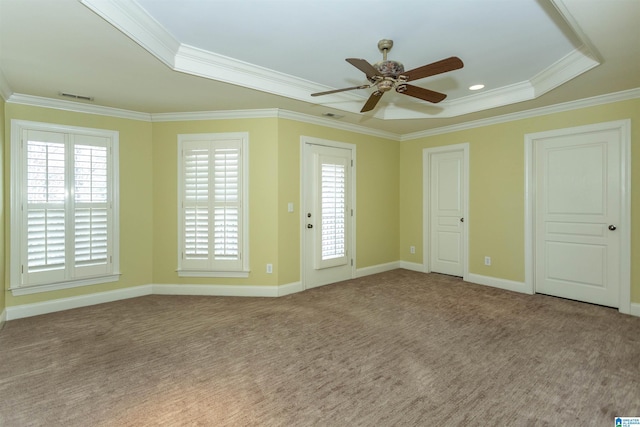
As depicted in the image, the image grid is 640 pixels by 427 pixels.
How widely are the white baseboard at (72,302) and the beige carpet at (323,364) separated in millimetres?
157

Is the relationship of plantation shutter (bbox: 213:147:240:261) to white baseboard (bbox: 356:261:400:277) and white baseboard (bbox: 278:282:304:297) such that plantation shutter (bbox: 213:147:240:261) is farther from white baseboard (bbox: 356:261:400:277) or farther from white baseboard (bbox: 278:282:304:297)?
white baseboard (bbox: 356:261:400:277)

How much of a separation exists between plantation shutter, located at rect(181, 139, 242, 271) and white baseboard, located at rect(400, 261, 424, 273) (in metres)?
3.15

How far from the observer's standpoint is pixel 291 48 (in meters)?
3.00

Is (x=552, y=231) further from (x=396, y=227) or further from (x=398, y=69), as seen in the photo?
(x=398, y=69)

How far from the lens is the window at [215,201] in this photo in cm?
438

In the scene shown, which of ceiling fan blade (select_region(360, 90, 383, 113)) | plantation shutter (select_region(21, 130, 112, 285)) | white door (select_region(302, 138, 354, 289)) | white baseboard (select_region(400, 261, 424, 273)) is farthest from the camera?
white baseboard (select_region(400, 261, 424, 273))

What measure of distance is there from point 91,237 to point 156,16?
9.62 ft

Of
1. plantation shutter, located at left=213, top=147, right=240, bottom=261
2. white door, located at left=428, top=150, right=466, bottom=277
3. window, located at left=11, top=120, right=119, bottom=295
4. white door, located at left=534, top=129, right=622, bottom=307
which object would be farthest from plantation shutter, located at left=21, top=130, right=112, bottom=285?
white door, located at left=534, top=129, right=622, bottom=307

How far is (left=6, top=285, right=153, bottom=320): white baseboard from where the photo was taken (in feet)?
12.0

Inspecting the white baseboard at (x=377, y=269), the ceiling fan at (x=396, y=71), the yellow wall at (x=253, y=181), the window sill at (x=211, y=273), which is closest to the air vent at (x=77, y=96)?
the yellow wall at (x=253, y=181)

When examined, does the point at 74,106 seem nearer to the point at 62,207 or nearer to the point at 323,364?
the point at 62,207

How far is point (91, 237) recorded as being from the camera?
4.09 m

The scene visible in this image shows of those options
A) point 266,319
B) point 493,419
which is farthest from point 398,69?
point 266,319

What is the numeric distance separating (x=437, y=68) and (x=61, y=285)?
469 cm
